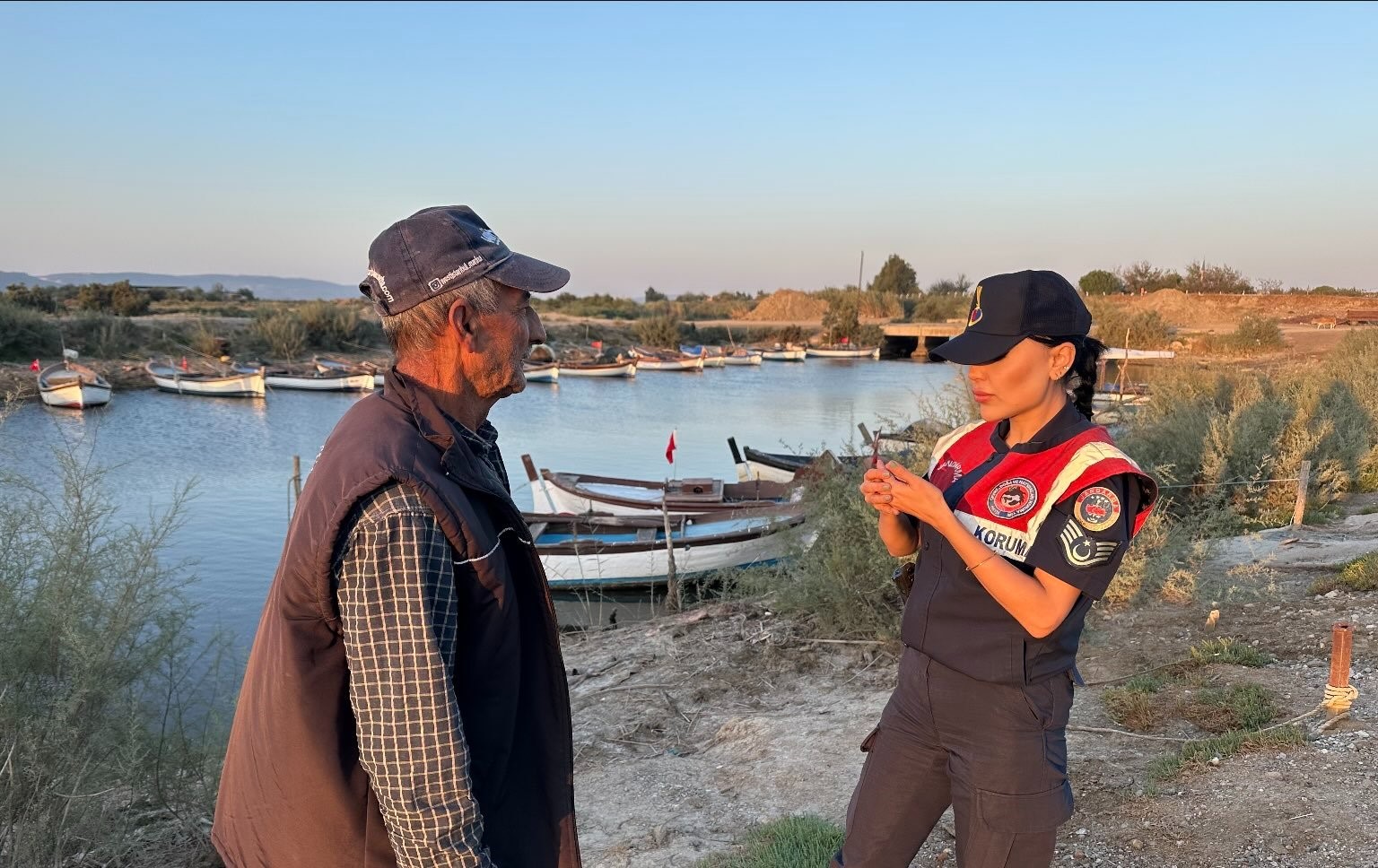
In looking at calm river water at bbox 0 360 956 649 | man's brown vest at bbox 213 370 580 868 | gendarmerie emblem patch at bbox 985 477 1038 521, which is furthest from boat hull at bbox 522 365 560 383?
man's brown vest at bbox 213 370 580 868

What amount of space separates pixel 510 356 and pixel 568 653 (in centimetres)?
740

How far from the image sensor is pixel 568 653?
863cm

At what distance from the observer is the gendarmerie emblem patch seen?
1989mm

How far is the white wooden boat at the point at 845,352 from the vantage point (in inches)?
2315

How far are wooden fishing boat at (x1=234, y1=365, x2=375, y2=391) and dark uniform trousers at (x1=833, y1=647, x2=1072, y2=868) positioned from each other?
34492 millimetres

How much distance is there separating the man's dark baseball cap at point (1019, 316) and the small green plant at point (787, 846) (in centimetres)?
236

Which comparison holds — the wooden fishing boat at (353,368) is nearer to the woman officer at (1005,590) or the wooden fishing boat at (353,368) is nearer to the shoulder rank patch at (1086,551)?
the woman officer at (1005,590)

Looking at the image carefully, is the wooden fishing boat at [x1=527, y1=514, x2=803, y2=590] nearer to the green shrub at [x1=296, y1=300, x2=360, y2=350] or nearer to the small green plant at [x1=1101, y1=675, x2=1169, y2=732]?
the small green plant at [x1=1101, y1=675, x2=1169, y2=732]

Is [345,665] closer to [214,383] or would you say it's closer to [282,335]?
[214,383]

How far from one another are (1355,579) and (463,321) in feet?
22.2

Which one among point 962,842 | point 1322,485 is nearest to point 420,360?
point 962,842

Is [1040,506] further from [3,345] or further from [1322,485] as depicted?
[3,345]

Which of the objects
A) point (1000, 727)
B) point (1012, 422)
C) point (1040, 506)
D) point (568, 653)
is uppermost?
point (1012, 422)

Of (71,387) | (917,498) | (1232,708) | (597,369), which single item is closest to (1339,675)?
(1232,708)
